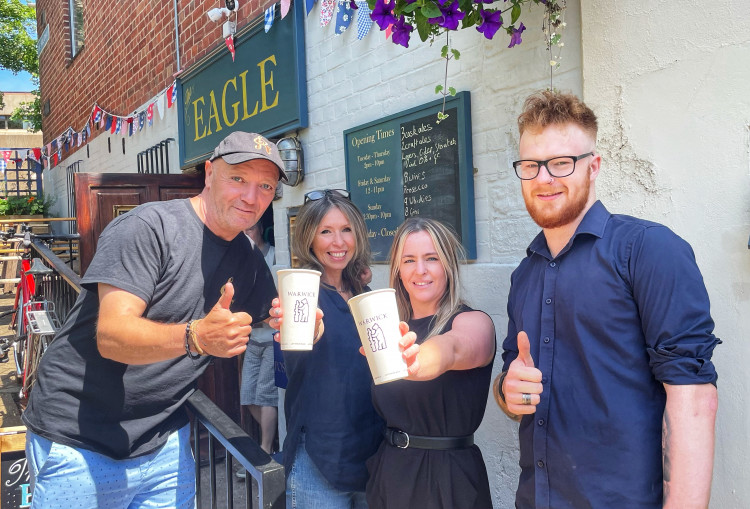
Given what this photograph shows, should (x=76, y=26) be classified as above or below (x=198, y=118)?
above

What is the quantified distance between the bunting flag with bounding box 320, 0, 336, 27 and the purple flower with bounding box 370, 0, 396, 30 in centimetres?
183

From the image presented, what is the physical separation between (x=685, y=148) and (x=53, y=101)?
12512 millimetres

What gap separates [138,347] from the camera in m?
1.73

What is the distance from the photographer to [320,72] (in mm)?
4059

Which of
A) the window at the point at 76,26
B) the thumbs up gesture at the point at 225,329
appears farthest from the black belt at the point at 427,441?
the window at the point at 76,26

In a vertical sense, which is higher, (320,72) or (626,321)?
(320,72)

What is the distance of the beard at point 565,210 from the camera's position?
1578 millimetres

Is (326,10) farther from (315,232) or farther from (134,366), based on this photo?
(134,366)

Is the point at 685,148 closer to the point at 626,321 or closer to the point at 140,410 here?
the point at 626,321

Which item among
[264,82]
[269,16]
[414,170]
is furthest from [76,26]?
[414,170]

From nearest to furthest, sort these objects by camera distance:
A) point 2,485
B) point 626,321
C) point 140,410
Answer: point 626,321, point 140,410, point 2,485

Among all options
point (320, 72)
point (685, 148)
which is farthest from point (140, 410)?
point (320, 72)

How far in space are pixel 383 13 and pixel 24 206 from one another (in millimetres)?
14215

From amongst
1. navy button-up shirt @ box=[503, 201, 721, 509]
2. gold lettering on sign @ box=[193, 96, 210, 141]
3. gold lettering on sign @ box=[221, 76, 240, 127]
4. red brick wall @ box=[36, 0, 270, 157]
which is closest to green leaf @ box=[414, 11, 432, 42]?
navy button-up shirt @ box=[503, 201, 721, 509]
